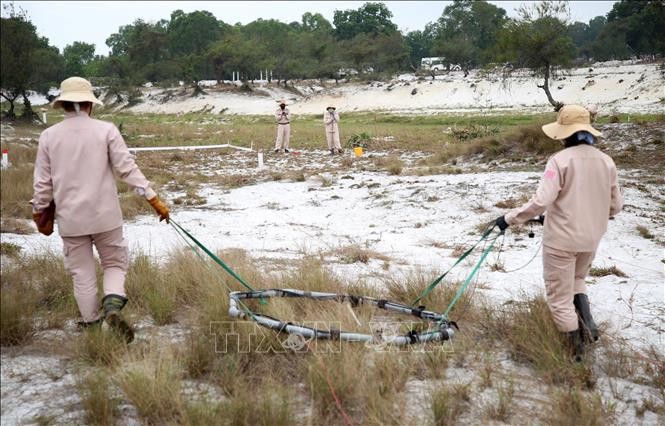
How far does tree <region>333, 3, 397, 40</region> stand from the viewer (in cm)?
9556

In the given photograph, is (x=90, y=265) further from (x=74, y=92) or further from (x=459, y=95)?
(x=459, y=95)

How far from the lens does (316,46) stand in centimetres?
7656

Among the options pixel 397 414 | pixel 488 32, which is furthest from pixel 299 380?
pixel 488 32

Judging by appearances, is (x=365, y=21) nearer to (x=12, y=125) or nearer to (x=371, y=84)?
(x=371, y=84)

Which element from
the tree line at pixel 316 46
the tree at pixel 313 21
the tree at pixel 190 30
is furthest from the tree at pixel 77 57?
the tree at pixel 313 21

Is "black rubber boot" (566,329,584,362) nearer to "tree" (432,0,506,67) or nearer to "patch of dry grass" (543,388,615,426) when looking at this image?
"patch of dry grass" (543,388,615,426)

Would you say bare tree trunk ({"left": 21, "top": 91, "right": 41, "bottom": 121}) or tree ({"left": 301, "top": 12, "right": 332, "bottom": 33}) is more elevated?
tree ({"left": 301, "top": 12, "right": 332, "bottom": 33})

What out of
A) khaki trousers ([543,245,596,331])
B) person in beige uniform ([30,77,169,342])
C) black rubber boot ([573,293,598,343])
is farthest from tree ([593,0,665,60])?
person in beige uniform ([30,77,169,342])

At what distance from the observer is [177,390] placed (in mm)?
3359

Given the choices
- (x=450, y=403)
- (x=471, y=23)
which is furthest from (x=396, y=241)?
(x=471, y=23)

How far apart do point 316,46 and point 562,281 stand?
75.7 m

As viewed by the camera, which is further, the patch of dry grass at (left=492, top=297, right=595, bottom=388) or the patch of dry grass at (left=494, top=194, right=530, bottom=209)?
the patch of dry grass at (left=494, top=194, right=530, bottom=209)

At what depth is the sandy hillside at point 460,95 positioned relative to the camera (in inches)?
1499

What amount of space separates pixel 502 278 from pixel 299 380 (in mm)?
3229
